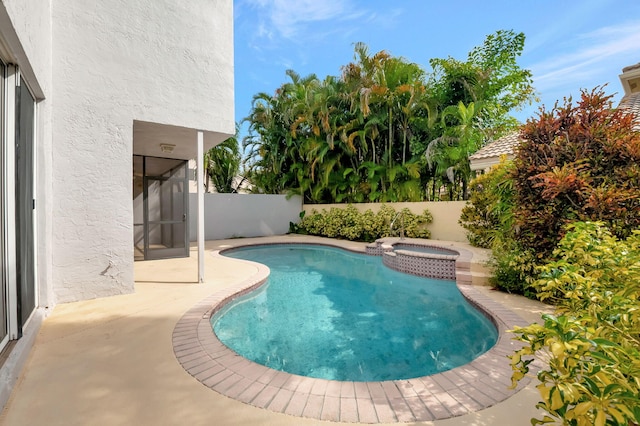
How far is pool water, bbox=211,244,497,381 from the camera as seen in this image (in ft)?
13.9

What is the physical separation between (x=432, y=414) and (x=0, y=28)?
5540 mm

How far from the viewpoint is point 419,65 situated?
1688cm

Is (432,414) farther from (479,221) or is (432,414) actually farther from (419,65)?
(419,65)

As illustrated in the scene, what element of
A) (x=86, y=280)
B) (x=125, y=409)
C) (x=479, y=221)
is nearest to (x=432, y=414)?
(x=125, y=409)

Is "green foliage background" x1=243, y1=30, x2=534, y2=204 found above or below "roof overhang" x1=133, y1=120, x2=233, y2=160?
above

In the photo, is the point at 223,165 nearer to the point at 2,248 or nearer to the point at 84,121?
the point at 84,121

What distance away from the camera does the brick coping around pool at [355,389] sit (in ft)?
8.83

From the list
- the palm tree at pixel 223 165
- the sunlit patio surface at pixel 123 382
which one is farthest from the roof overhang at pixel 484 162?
the palm tree at pixel 223 165

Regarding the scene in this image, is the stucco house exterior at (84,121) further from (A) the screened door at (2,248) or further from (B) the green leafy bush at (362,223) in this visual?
(B) the green leafy bush at (362,223)

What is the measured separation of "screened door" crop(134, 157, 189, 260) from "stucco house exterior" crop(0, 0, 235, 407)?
2.89 meters

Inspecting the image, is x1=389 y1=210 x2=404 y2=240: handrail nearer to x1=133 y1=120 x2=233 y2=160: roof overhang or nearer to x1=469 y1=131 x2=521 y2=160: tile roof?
x1=469 y1=131 x2=521 y2=160: tile roof

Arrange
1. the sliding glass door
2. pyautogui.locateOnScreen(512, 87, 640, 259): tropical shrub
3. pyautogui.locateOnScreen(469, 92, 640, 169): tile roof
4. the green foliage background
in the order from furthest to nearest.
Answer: the green foliage background < pyautogui.locateOnScreen(469, 92, 640, 169): tile roof < pyautogui.locateOnScreen(512, 87, 640, 259): tropical shrub < the sliding glass door

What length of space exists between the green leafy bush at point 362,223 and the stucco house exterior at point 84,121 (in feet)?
33.0

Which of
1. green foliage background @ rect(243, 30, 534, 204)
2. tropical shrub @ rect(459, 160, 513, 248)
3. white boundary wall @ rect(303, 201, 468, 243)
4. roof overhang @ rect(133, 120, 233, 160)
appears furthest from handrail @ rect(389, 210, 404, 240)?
roof overhang @ rect(133, 120, 233, 160)
